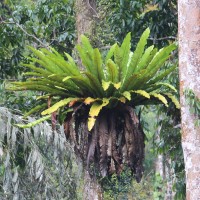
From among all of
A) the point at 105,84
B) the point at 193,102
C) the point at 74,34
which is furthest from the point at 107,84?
the point at 74,34

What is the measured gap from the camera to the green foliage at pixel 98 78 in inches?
150

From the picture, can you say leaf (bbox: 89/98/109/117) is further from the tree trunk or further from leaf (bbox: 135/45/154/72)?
the tree trunk

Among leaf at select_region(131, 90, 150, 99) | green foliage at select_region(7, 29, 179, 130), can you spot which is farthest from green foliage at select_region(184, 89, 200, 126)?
leaf at select_region(131, 90, 150, 99)

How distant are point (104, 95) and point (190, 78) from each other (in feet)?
2.21

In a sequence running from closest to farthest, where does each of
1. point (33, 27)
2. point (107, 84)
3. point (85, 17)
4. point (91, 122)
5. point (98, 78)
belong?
Result: 1. point (107, 84)
2. point (91, 122)
3. point (98, 78)
4. point (85, 17)
5. point (33, 27)

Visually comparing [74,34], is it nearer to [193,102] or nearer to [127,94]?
[127,94]

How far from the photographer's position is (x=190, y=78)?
3887 mm

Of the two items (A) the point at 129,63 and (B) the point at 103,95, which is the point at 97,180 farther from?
(A) the point at 129,63

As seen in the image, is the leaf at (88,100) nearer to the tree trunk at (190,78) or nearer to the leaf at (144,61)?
the leaf at (144,61)

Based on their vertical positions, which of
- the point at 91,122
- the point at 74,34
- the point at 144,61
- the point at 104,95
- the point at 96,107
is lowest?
the point at 91,122

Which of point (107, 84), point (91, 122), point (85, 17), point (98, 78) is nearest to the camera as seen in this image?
point (107, 84)

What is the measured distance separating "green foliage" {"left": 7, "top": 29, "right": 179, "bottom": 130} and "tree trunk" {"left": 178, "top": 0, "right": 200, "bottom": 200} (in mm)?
128

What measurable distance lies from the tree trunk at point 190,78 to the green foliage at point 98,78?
13cm

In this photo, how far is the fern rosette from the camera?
3.85 metres
